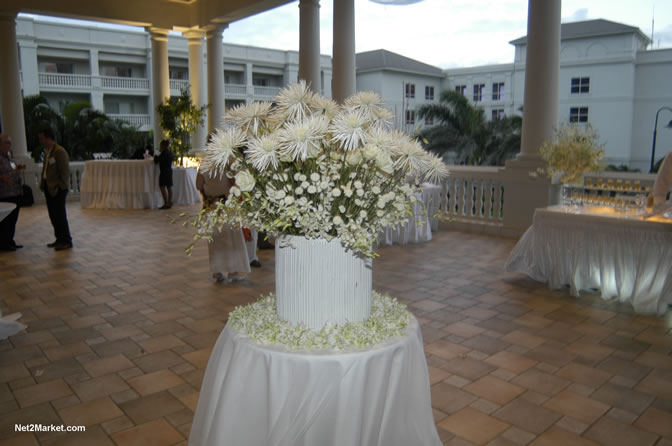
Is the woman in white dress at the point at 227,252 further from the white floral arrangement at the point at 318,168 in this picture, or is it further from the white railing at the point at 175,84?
the white railing at the point at 175,84

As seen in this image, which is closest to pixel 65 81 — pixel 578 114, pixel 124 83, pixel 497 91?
pixel 124 83

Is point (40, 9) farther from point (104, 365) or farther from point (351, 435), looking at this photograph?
point (351, 435)

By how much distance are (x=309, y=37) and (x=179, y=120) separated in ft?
16.2

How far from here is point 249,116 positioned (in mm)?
1913

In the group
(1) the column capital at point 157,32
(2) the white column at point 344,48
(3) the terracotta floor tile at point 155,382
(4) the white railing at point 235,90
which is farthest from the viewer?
(4) the white railing at point 235,90

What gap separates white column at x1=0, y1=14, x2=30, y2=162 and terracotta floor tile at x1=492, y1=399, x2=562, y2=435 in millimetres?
12345

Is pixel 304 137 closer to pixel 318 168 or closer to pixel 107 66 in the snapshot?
pixel 318 168

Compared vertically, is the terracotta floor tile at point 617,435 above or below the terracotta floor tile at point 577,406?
below

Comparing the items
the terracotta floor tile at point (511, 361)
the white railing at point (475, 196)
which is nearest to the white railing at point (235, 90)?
the white railing at point (475, 196)

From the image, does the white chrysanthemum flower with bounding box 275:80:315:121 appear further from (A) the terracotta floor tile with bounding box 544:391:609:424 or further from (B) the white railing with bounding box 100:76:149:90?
(B) the white railing with bounding box 100:76:149:90

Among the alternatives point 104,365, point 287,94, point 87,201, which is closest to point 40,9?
point 87,201

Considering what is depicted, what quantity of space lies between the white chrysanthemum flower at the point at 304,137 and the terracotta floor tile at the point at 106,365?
2.51 metres

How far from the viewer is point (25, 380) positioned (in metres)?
3.37

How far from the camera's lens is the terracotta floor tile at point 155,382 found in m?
3.25
